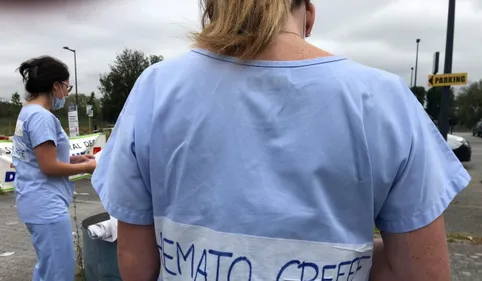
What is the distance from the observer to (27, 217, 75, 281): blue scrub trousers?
2.64 metres

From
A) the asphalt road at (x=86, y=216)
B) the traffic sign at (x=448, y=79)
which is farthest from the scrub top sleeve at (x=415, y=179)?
the traffic sign at (x=448, y=79)

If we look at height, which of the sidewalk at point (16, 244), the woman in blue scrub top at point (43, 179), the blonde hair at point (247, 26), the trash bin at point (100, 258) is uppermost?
the blonde hair at point (247, 26)

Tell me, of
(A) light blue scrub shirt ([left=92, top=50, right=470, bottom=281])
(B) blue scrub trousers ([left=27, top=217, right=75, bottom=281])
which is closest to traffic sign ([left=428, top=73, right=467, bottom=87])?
(B) blue scrub trousers ([left=27, top=217, right=75, bottom=281])

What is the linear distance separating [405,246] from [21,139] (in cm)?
249

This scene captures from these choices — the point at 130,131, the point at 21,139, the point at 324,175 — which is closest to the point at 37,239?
the point at 21,139

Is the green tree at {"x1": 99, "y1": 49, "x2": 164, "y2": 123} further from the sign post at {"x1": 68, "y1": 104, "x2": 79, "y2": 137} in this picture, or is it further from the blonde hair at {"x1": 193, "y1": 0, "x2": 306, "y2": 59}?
the blonde hair at {"x1": 193, "y1": 0, "x2": 306, "y2": 59}

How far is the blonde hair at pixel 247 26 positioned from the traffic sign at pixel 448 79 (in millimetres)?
7997

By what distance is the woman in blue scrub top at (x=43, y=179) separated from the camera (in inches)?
103

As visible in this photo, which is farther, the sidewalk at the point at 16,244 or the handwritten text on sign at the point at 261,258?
the sidewalk at the point at 16,244

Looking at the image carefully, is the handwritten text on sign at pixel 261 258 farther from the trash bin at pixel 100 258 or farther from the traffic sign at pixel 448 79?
the traffic sign at pixel 448 79

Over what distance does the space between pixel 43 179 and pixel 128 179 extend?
1.88m

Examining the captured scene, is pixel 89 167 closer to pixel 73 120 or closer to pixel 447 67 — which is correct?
pixel 447 67

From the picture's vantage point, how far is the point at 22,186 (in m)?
2.69

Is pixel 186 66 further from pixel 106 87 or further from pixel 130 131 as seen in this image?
pixel 106 87
